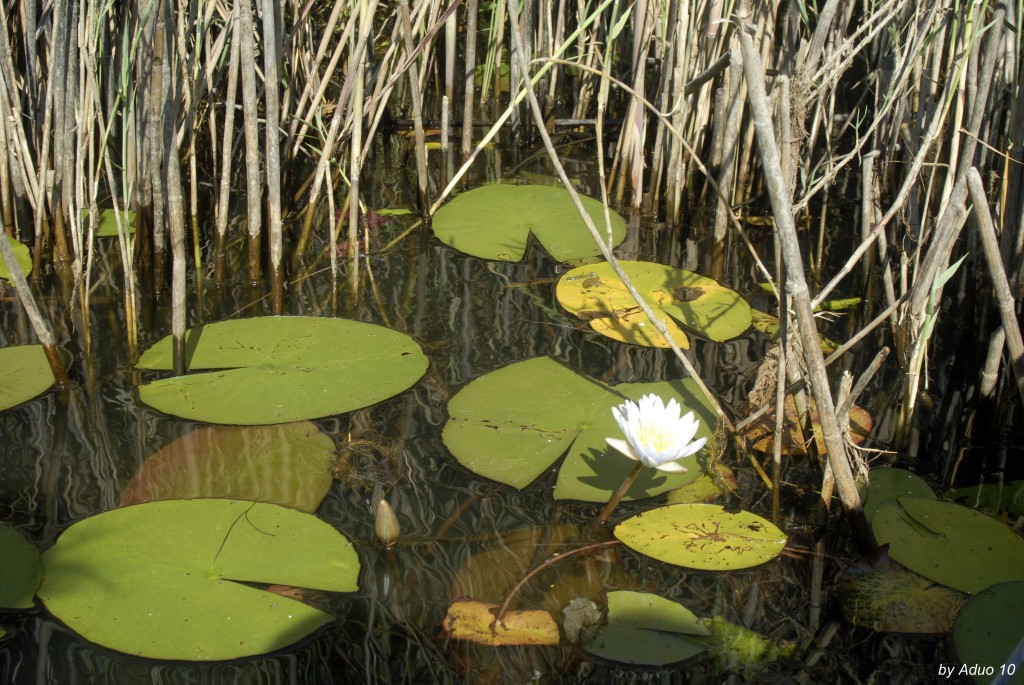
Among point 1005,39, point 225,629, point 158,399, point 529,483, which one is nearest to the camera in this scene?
point 225,629

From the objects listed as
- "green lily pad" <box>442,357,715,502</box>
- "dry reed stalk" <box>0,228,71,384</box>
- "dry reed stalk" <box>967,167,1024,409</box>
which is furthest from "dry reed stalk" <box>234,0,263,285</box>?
"dry reed stalk" <box>967,167,1024,409</box>

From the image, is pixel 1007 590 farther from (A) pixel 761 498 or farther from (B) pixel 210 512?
(B) pixel 210 512

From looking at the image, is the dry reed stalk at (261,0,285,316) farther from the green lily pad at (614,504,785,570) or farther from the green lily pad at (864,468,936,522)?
the green lily pad at (864,468,936,522)

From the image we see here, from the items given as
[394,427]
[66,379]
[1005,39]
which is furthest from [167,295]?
[1005,39]

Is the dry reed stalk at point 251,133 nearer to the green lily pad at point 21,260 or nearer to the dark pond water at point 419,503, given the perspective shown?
the dark pond water at point 419,503

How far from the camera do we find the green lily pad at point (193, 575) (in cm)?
159

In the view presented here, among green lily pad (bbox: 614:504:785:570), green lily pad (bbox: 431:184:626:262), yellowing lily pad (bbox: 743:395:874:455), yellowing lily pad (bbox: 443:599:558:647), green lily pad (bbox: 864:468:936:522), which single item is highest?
green lily pad (bbox: 431:184:626:262)

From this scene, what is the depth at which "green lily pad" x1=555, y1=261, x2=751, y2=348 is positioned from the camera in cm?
267

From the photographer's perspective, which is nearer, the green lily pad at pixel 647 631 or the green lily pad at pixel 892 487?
the green lily pad at pixel 647 631

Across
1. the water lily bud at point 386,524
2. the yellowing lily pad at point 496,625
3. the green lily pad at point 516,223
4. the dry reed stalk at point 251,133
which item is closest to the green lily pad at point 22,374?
the dry reed stalk at point 251,133

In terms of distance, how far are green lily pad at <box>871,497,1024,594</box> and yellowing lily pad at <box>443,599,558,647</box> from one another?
776 mm

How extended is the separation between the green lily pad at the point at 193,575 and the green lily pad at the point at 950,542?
46.4 inches

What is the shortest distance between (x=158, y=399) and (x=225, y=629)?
83 cm

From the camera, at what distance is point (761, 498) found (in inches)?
80.7
